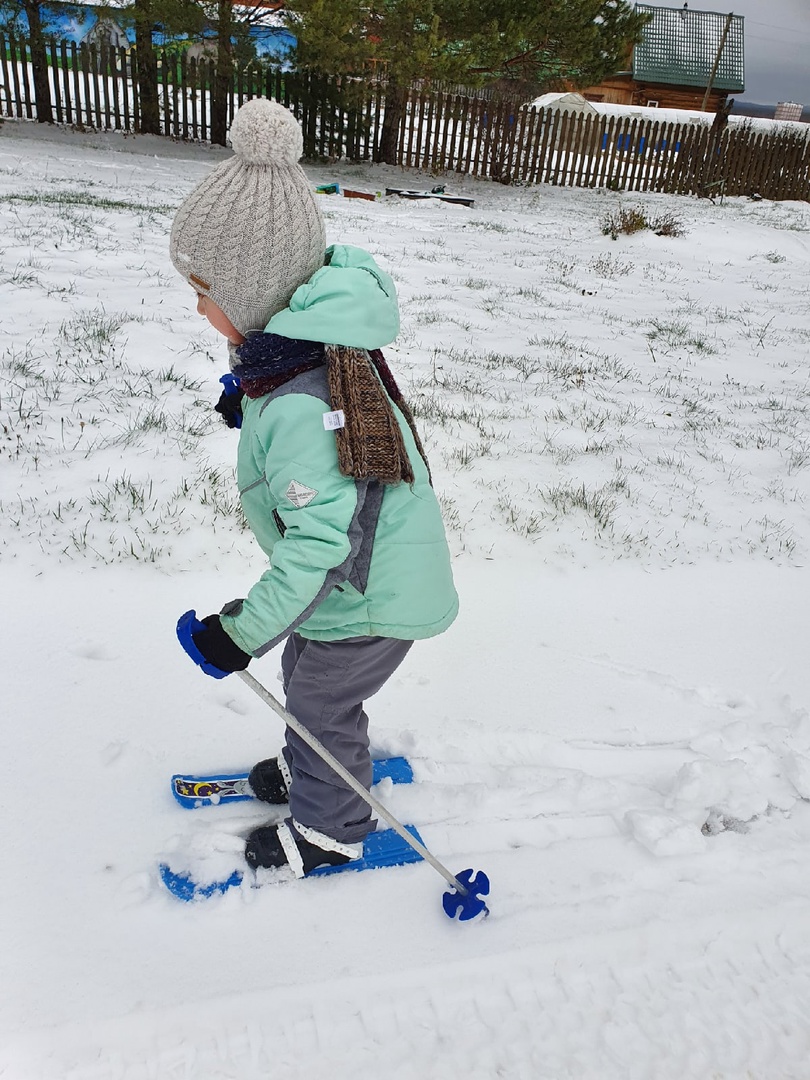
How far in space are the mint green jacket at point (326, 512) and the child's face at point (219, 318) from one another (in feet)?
0.53

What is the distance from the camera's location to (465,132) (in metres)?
18.0

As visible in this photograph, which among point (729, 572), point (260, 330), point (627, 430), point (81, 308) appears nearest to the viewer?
point (260, 330)

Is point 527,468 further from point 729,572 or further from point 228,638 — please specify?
point 228,638

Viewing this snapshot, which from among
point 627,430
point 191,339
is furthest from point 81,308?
point 627,430

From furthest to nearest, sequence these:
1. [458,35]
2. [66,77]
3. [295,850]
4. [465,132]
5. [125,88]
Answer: [465,132] → [125,88] → [66,77] → [458,35] → [295,850]

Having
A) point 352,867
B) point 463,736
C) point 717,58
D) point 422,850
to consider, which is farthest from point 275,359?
point 717,58

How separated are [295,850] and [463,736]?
747mm

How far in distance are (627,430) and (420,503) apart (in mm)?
3301

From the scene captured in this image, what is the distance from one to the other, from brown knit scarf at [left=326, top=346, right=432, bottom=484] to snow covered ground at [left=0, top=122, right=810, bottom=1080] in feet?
3.84

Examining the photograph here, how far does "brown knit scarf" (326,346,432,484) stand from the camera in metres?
1.50

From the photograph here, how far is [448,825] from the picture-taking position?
2.20 m

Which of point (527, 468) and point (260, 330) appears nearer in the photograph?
point (260, 330)

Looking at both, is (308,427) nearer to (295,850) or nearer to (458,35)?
(295,850)

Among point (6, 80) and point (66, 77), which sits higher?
A: point (66, 77)
